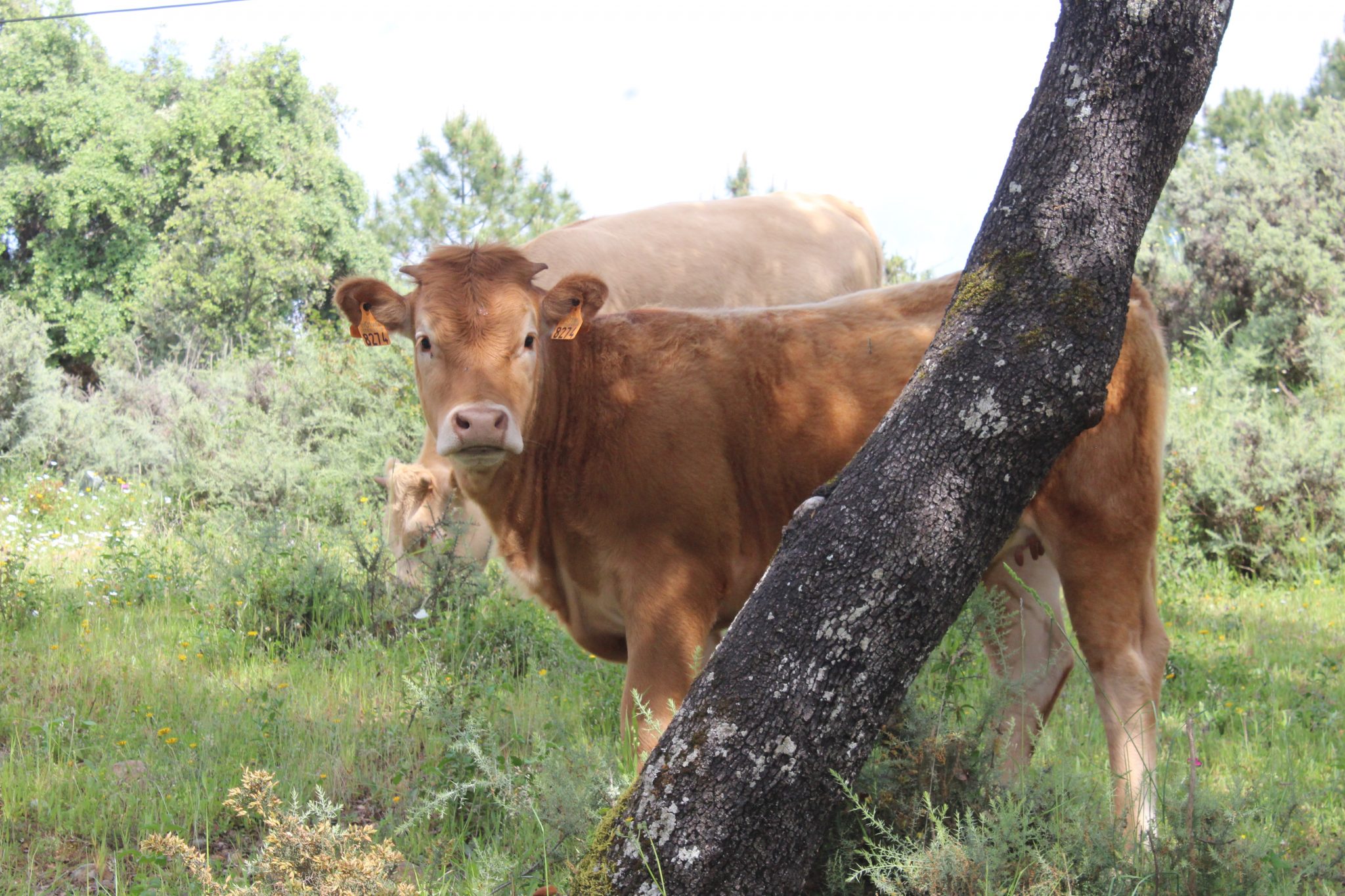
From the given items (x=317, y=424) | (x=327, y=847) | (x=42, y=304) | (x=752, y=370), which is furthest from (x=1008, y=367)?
(x=42, y=304)

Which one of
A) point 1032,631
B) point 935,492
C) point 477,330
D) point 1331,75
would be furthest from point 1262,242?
point 1331,75

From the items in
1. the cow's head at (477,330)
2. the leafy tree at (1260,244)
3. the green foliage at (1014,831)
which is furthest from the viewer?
the leafy tree at (1260,244)

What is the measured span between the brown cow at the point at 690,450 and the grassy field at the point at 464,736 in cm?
Answer: 53

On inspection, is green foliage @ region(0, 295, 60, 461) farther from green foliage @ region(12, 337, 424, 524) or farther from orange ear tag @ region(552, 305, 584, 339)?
orange ear tag @ region(552, 305, 584, 339)

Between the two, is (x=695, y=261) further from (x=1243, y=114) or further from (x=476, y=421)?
(x=1243, y=114)

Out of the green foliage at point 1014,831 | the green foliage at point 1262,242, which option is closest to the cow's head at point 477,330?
the green foliage at point 1014,831

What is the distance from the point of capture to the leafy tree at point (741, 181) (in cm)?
2473

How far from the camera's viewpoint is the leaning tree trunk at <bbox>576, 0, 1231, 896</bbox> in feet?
8.68

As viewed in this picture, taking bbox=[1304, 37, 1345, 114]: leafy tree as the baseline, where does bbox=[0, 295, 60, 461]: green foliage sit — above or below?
below

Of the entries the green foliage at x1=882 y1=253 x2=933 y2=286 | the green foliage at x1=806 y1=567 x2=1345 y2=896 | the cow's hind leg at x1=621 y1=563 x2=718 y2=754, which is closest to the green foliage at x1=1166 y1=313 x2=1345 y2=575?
the green foliage at x1=806 y1=567 x2=1345 y2=896

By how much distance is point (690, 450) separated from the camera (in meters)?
4.36

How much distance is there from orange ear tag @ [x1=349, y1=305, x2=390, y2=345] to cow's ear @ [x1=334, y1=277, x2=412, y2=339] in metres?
0.02

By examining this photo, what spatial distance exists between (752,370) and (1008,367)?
1805mm

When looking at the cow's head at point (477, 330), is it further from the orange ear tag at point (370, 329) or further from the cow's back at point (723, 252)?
the cow's back at point (723, 252)
